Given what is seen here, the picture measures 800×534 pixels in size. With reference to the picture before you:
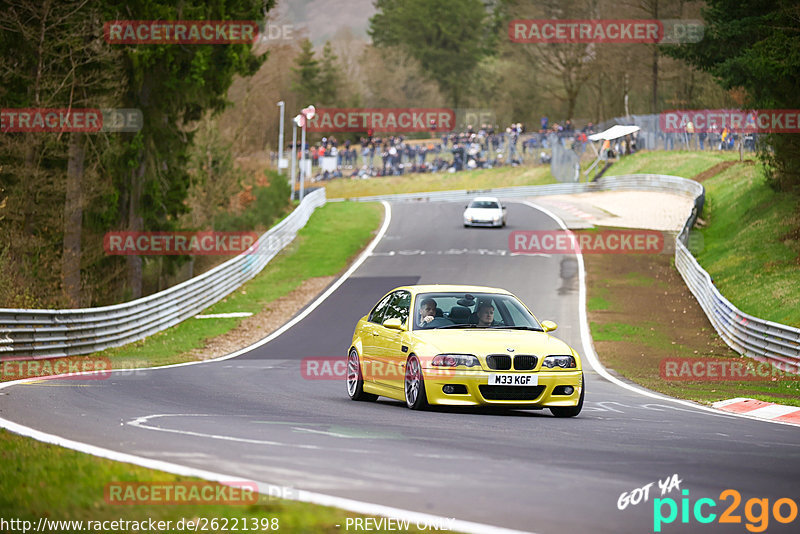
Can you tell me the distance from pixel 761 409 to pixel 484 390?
4682 millimetres

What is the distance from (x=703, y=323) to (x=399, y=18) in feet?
Answer: 379

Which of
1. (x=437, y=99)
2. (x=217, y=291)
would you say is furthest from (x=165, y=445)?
(x=437, y=99)

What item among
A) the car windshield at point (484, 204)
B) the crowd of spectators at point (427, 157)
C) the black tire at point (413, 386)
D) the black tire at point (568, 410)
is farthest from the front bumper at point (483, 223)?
the black tire at point (568, 410)

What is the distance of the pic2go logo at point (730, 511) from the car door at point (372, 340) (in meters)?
7.07

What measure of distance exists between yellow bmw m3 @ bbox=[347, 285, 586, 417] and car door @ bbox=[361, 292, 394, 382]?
0.03 meters

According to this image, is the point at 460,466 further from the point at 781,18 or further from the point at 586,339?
the point at 781,18

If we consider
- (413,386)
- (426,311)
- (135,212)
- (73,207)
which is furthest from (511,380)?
(135,212)

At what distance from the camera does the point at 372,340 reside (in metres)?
13.7

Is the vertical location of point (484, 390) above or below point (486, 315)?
below

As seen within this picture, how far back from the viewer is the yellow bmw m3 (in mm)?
11812

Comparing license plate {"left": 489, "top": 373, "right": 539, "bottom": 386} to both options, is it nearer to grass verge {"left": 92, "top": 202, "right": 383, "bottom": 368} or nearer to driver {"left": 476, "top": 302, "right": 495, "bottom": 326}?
driver {"left": 476, "top": 302, "right": 495, "bottom": 326}

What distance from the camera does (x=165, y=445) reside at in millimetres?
8484

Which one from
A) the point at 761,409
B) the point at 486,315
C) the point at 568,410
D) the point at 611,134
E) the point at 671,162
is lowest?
the point at 761,409

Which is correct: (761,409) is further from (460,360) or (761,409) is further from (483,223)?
(483,223)
